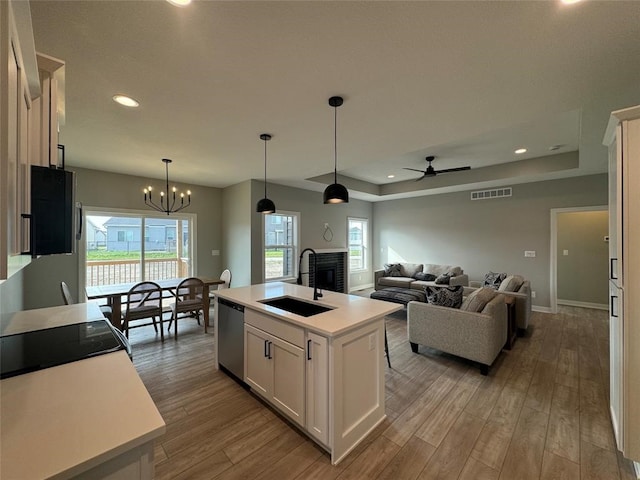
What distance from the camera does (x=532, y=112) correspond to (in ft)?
Result: 8.28

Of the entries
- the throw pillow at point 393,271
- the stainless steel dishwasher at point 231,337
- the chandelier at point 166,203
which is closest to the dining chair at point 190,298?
the stainless steel dishwasher at point 231,337

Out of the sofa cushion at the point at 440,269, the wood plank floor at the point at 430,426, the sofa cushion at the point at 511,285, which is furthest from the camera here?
the sofa cushion at the point at 440,269

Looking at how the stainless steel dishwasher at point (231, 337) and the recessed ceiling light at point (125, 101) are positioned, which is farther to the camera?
the stainless steel dishwasher at point (231, 337)

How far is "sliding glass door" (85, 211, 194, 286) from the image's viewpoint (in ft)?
15.6

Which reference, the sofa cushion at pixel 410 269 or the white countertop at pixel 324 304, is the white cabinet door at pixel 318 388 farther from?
the sofa cushion at pixel 410 269

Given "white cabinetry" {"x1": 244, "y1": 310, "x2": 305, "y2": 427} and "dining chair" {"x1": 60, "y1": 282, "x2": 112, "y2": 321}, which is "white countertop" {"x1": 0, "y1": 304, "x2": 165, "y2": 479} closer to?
"white cabinetry" {"x1": 244, "y1": 310, "x2": 305, "y2": 427}

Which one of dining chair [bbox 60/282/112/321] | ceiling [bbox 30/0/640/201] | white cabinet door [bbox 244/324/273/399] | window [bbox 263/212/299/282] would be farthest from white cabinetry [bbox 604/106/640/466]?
window [bbox 263/212/299/282]

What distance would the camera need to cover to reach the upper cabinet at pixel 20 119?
26.7 inches

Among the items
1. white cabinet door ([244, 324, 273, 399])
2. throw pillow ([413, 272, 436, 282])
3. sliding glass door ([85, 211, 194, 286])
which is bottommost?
white cabinet door ([244, 324, 273, 399])

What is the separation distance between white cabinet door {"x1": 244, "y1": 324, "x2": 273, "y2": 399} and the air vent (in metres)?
6.02

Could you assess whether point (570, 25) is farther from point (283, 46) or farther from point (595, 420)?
point (595, 420)

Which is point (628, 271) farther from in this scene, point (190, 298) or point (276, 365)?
point (190, 298)

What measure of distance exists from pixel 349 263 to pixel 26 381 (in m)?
6.87

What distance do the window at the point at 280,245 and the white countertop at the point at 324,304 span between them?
101 inches
